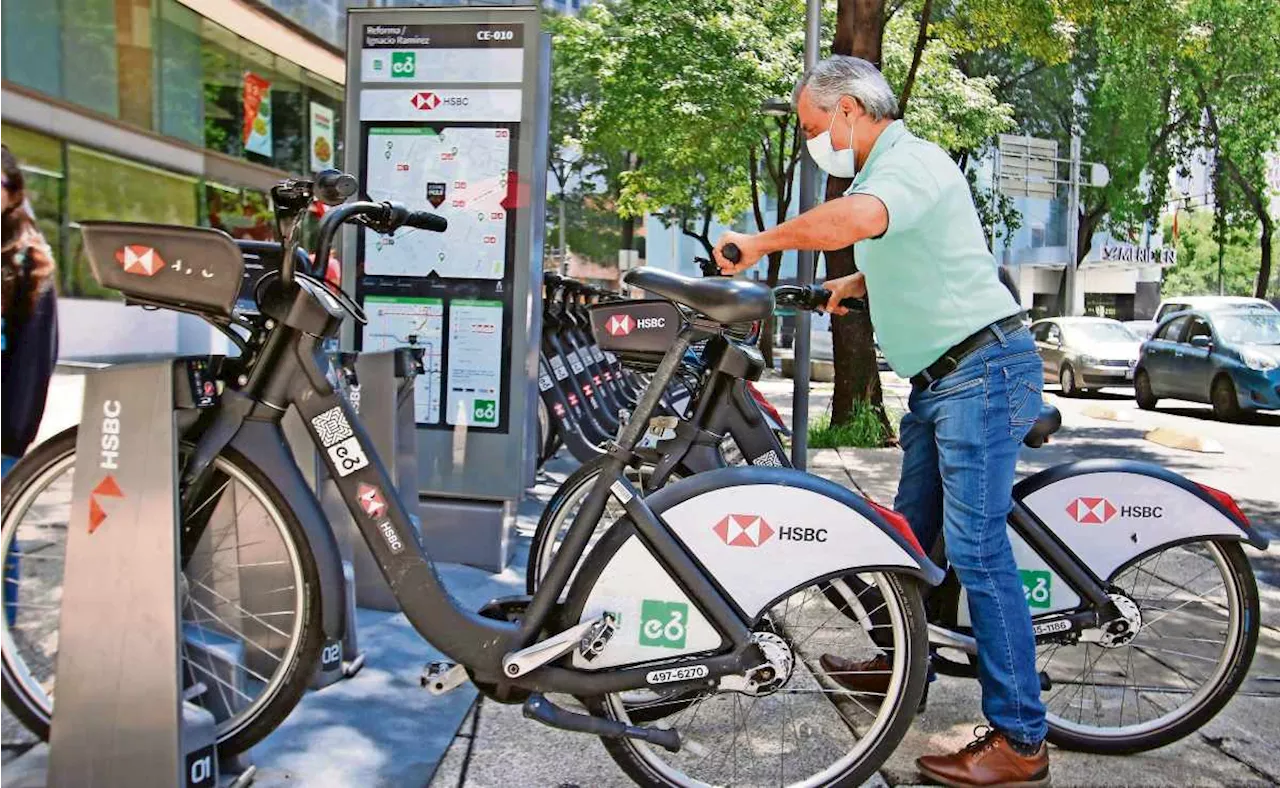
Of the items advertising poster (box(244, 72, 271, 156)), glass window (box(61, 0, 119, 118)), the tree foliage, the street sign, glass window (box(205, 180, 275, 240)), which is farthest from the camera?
the tree foliage

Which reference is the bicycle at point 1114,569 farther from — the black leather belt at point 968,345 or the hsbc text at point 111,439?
the hsbc text at point 111,439

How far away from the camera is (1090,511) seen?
11.7 ft

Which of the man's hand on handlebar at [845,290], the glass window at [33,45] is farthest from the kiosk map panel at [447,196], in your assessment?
the glass window at [33,45]

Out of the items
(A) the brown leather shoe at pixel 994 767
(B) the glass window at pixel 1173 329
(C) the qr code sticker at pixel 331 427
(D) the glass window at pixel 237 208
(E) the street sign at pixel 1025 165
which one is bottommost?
(A) the brown leather shoe at pixel 994 767

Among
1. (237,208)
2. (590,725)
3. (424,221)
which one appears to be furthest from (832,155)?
(237,208)

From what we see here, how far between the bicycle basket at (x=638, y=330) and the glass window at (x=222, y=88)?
12.1m

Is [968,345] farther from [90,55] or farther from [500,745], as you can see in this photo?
[90,55]

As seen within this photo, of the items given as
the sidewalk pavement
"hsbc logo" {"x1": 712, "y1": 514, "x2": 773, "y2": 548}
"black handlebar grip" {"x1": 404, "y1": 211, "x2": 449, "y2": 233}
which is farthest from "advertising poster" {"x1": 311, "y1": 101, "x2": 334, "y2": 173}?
"hsbc logo" {"x1": 712, "y1": 514, "x2": 773, "y2": 548}

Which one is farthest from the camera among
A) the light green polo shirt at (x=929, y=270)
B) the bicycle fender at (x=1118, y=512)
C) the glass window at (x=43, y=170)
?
the glass window at (x=43, y=170)

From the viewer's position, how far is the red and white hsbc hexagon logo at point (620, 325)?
344cm

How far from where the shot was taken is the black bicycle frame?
2.88 meters

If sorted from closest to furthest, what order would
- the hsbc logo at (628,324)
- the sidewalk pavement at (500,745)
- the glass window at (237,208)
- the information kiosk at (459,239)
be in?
the sidewalk pavement at (500,745), the hsbc logo at (628,324), the information kiosk at (459,239), the glass window at (237,208)

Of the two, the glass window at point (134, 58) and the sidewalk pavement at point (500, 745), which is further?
the glass window at point (134, 58)

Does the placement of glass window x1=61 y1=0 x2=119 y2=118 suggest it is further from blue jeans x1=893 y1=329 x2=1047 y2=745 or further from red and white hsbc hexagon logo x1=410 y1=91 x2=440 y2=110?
blue jeans x1=893 y1=329 x2=1047 y2=745
